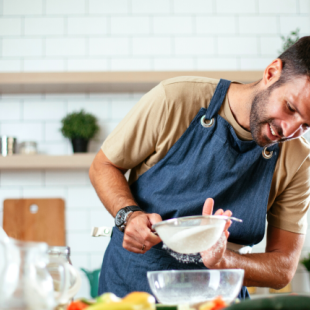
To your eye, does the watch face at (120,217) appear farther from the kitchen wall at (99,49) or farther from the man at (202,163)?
the kitchen wall at (99,49)

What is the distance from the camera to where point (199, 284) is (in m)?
0.71

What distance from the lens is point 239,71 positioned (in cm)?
233

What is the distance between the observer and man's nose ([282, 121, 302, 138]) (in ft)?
3.41

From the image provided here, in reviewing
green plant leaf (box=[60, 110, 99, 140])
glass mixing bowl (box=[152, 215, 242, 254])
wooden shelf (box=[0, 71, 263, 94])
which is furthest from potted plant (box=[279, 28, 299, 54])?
glass mixing bowl (box=[152, 215, 242, 254])

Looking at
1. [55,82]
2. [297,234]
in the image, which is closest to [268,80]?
[297,234]

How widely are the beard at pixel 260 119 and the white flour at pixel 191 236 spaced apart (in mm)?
387

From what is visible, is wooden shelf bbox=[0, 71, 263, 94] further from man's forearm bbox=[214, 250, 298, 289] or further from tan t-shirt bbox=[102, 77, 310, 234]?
man's forearm bbox=[214, 250, 298, 289]

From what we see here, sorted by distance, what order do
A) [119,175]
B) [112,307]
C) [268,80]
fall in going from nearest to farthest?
[112,307] → [268,80] → [119,175]

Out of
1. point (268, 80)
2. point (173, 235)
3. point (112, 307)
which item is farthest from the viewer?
point (268, 80)

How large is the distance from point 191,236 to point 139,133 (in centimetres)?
46

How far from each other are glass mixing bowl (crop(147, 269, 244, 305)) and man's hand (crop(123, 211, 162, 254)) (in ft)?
0.76

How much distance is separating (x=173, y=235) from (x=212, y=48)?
1968 mm

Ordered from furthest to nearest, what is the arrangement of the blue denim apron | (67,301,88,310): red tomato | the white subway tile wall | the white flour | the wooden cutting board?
the white subway tile wall, the wooden cutting board, the blue denim apron, the white flour, (67,301,88,310): red tomato

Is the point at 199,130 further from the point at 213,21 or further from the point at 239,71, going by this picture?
the point at 213,21
